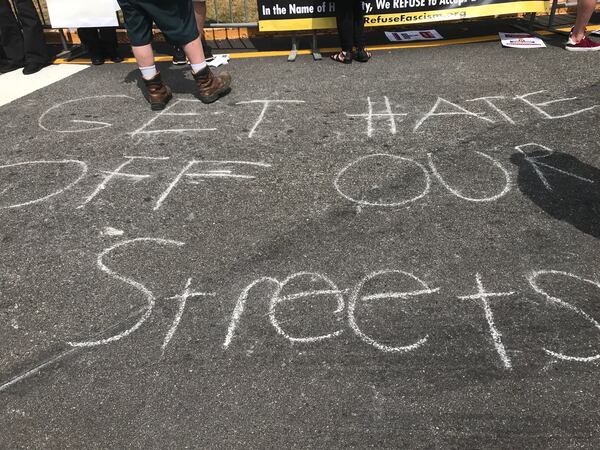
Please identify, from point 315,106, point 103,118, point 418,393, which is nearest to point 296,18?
point 315,106

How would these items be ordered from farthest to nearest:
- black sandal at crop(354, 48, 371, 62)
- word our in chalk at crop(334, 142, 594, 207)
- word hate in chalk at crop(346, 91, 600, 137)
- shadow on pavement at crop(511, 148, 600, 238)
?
black sandal at crop(354, 48, 371, 62) → word hate in chalk at crop(346, 91, 600, 137) → word our in chalk at crop(334, 142, 594, 207) → shadow on pavement at crop(511, 148, 600, 238)

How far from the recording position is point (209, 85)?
15.4 feet

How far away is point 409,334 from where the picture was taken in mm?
2279

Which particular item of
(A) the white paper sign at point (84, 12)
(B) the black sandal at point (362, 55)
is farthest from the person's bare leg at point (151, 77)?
(B) the black sandal at point (362, 55)

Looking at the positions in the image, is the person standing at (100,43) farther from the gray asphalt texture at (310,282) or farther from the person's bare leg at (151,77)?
the gray asphalt texture at (310,282)

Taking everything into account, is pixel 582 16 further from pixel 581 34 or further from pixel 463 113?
pixel 463 113

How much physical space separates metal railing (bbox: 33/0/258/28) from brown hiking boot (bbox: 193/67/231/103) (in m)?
2.17

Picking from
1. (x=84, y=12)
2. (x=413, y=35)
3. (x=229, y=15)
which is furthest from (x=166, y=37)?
(x=413, y=35)

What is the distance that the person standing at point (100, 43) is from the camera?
19.4 feet

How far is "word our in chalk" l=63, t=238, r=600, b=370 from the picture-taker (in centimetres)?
224

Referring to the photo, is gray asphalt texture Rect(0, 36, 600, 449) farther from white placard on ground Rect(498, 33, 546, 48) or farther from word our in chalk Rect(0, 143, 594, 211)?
white placard on ground Rect(498, 33, 546, 48)

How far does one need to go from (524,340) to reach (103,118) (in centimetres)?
401

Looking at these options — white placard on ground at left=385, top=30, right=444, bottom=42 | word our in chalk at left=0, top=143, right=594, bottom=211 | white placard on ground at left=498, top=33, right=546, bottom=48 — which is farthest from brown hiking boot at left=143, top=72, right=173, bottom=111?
white placard on ground at left=498, top=33, right=546, bottom=48

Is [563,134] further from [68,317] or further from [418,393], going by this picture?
[68,317]
